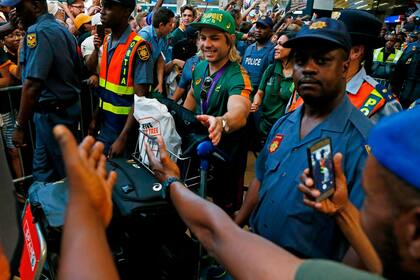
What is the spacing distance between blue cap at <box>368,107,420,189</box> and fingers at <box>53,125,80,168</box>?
0.70 metres

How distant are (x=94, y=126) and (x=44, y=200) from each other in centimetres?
149

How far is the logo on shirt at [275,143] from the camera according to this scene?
1.77 metres

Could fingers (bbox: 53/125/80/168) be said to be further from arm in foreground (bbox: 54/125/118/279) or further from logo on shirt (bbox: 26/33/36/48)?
logo on shirt (bbox: 26/33/36/48)

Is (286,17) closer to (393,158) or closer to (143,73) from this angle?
(143,73)

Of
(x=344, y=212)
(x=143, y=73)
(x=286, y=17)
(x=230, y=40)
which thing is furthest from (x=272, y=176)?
(x=286, y=17)

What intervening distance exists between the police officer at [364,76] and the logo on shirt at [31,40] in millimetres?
2012

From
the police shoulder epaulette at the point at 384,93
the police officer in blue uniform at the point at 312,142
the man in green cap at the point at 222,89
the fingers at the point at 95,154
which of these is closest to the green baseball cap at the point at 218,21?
the man in green cap at the point at 222,89

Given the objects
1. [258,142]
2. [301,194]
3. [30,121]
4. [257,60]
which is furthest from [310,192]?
[257,60]

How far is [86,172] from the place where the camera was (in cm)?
90

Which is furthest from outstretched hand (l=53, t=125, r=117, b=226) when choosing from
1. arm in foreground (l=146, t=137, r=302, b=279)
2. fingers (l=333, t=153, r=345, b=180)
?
fingers (l=333, t=153, r=345, b=180)

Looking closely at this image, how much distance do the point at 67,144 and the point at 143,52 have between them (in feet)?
7.22

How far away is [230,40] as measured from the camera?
8.66 feet

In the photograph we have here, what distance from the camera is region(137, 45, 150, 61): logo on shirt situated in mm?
2906

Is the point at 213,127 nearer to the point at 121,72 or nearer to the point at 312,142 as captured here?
the point at 312,142
